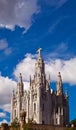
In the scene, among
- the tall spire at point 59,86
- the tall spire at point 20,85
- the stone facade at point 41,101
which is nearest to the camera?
the stone facade at point 41,101

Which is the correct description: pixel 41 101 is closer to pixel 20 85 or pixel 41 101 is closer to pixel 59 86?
pixel 59 86

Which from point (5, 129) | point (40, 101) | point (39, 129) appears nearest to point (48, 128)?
point (39, 129)

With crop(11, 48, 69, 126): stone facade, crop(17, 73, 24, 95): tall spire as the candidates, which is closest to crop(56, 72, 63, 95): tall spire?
crop(11, 48, 69, 126): stone facade

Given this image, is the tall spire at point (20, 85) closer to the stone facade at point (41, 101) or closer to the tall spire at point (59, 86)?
the stone facade at point (41, 101)

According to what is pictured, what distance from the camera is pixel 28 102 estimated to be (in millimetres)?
105562

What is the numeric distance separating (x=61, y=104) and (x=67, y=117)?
4162 millimetres

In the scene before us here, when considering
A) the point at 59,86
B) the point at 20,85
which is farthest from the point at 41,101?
the point at 20,85

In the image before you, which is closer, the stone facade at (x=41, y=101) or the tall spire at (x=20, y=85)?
the stone facade at (x=41, y=101)

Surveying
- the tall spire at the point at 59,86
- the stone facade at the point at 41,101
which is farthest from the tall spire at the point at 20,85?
the tall spire at the point at 59,86

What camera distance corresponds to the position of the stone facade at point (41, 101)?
334ft

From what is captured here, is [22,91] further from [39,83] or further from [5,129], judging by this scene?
[5,129]

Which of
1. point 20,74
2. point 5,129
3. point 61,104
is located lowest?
point 5,129

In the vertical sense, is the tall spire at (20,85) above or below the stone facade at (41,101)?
above

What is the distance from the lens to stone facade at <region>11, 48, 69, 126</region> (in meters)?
102
